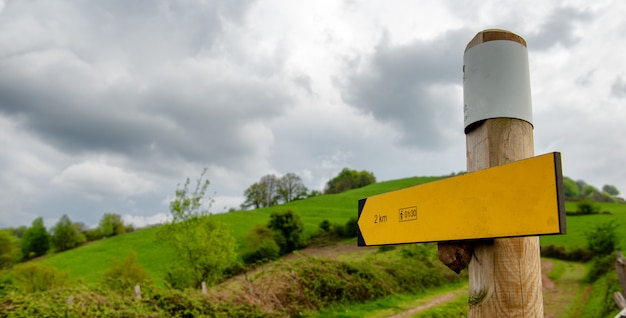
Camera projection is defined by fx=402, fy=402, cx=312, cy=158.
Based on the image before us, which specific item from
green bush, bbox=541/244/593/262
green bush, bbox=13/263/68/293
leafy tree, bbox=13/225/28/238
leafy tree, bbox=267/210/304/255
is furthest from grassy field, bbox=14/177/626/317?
leafy tree, bbox=13/225/28/238

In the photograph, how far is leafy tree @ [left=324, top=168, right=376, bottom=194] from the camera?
82125 mm

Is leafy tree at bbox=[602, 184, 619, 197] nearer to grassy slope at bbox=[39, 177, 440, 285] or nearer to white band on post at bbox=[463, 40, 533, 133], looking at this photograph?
grassy slope at bbox=[39, 177, 440, 285]

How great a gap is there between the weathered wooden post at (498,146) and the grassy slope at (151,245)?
3222 cm

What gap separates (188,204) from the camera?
21.2 m

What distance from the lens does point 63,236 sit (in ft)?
165

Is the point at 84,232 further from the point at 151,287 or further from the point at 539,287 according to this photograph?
the point at 539,287

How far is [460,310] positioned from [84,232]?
57295 millimetres

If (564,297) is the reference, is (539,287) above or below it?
above

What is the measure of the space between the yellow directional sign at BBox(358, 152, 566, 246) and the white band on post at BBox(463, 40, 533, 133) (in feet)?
1.03

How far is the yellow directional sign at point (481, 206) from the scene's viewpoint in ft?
4.27

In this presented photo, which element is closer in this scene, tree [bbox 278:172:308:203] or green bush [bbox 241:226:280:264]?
green bush [bbox 241:226:280:264]

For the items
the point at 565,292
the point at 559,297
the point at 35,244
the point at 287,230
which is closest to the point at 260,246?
the point at 287,230

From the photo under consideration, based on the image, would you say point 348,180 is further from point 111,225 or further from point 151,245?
point 151,245

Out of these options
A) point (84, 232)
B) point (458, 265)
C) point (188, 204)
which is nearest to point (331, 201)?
point (84, 232)
